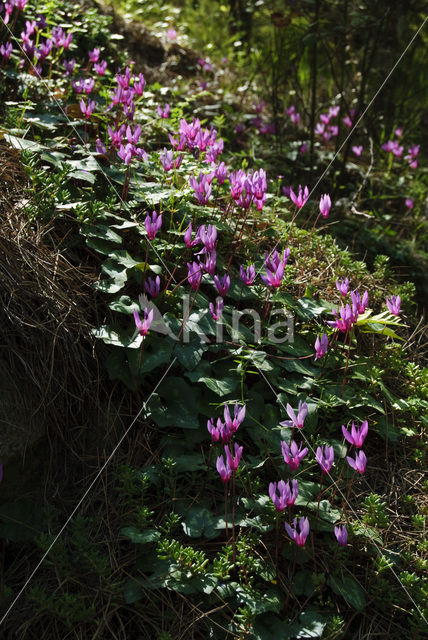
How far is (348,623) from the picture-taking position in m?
1.73

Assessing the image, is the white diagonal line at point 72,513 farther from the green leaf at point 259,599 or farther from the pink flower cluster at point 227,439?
the green leaf at point 259,599

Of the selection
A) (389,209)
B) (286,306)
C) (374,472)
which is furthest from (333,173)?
(374,472)

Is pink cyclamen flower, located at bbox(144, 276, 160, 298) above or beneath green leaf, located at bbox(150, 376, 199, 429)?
above

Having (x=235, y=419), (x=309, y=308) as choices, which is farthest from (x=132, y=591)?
(x=309, y=308)

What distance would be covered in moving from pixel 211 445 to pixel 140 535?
322 millimetres

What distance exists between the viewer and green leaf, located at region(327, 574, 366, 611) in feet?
5.72

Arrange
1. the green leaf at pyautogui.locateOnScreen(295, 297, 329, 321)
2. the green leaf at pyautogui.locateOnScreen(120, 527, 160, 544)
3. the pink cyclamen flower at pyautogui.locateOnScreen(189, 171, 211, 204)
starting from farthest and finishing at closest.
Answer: the green leaf at pyautogui.locateOnScreen(295, 297, 329, 321)
the pink cyclamen flower at pyautogui.locateOnScreen(189, 171, 211, 204)
the green leaf at pyautogui.locateOnScreen(120, 527, 160, 544)

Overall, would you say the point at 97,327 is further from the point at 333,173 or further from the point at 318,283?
the point at 333,173

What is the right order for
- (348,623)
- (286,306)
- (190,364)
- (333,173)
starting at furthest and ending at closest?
(333,173) → (286,306) → (190,364) → (348,623)

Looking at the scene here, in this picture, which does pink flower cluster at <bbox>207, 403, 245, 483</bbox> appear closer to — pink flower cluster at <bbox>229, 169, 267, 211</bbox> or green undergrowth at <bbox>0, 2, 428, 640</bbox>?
green undergrowth at <bbox>0, 2, 428, 640</bbox>

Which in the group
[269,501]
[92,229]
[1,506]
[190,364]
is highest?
[92,229]

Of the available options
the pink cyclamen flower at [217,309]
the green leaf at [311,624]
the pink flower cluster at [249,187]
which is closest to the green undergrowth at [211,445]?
the green leaf at [311,624]

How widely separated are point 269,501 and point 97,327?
81 cm

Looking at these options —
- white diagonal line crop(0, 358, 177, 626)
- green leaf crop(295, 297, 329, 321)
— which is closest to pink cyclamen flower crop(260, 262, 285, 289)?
green leaf crop(295, 297, 329, 321)
